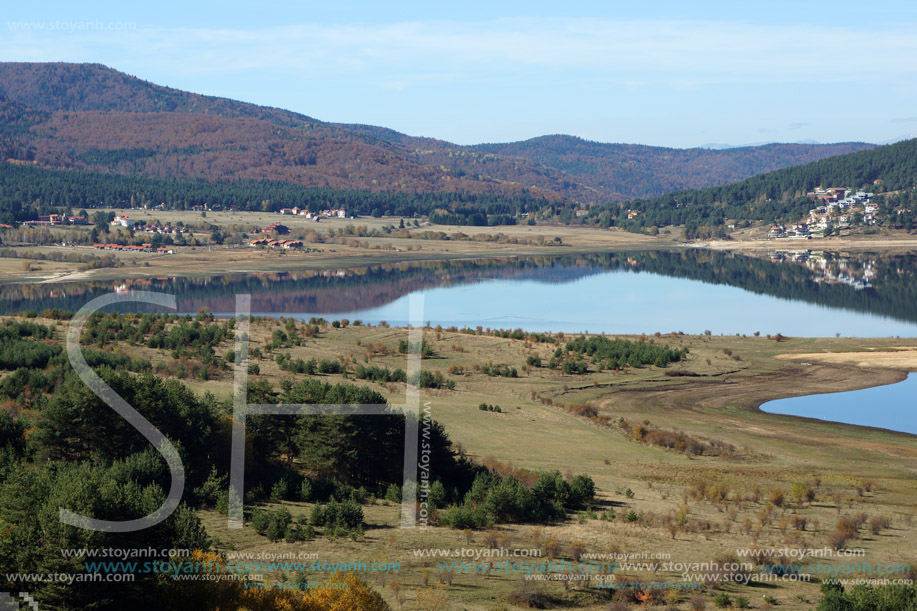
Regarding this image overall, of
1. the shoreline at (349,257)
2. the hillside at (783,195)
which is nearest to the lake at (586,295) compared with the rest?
the shoreline at (349,257)

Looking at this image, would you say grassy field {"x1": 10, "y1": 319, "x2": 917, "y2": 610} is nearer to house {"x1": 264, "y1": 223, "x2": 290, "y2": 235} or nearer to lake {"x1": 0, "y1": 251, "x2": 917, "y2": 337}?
lake {"x1": 0, "y1": 251, "x2": 917, "y2": 337}

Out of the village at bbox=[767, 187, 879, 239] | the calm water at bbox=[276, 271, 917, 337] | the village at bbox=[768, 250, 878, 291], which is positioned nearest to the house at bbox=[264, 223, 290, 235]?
the calm water at bbox=[276, 271, 917, 337]

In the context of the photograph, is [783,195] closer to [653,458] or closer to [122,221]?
[122,221]

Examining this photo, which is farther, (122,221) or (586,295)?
(122,221)

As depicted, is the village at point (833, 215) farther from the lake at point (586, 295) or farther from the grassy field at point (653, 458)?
the grassy field at point (653, 458)

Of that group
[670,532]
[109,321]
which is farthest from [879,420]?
[109,321]

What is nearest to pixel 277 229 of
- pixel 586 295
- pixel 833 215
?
pixel 586 295
